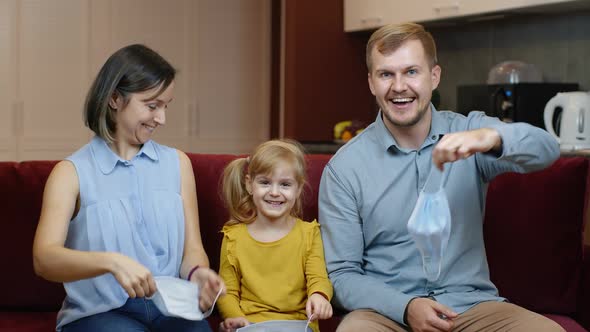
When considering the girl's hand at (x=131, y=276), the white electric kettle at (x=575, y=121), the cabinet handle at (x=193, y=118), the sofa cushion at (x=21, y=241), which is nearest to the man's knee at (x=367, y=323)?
the girl's hand at (x=131, y=276)

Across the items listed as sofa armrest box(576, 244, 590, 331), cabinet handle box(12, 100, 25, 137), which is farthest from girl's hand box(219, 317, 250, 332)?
cabinet handle box(12, 100, 25, 137)

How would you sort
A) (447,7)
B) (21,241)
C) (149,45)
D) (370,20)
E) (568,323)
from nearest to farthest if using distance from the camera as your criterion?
(568,323) < (21,241) < (447,7) < (370,20) < (149,45)

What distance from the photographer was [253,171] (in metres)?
2.18

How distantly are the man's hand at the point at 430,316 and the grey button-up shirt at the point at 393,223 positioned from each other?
0.11 m

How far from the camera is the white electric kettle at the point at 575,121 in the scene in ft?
11.8

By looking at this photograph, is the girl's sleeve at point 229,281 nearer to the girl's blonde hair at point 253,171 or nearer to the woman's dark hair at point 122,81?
the girl's blonde hair at point 253,171

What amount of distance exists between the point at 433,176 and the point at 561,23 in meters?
2.40

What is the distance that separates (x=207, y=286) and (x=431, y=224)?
53 centimetres

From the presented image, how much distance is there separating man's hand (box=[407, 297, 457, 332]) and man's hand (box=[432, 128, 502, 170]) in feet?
1.07

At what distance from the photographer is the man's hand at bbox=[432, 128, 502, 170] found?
1.79 meters

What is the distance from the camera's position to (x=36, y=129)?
16.1 feet

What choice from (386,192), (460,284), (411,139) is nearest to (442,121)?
(411,139)

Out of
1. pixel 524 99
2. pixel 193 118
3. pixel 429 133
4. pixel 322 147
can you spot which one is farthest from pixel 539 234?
pixel 193 118

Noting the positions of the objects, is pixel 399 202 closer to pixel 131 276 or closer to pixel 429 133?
A: pixel 429 133
